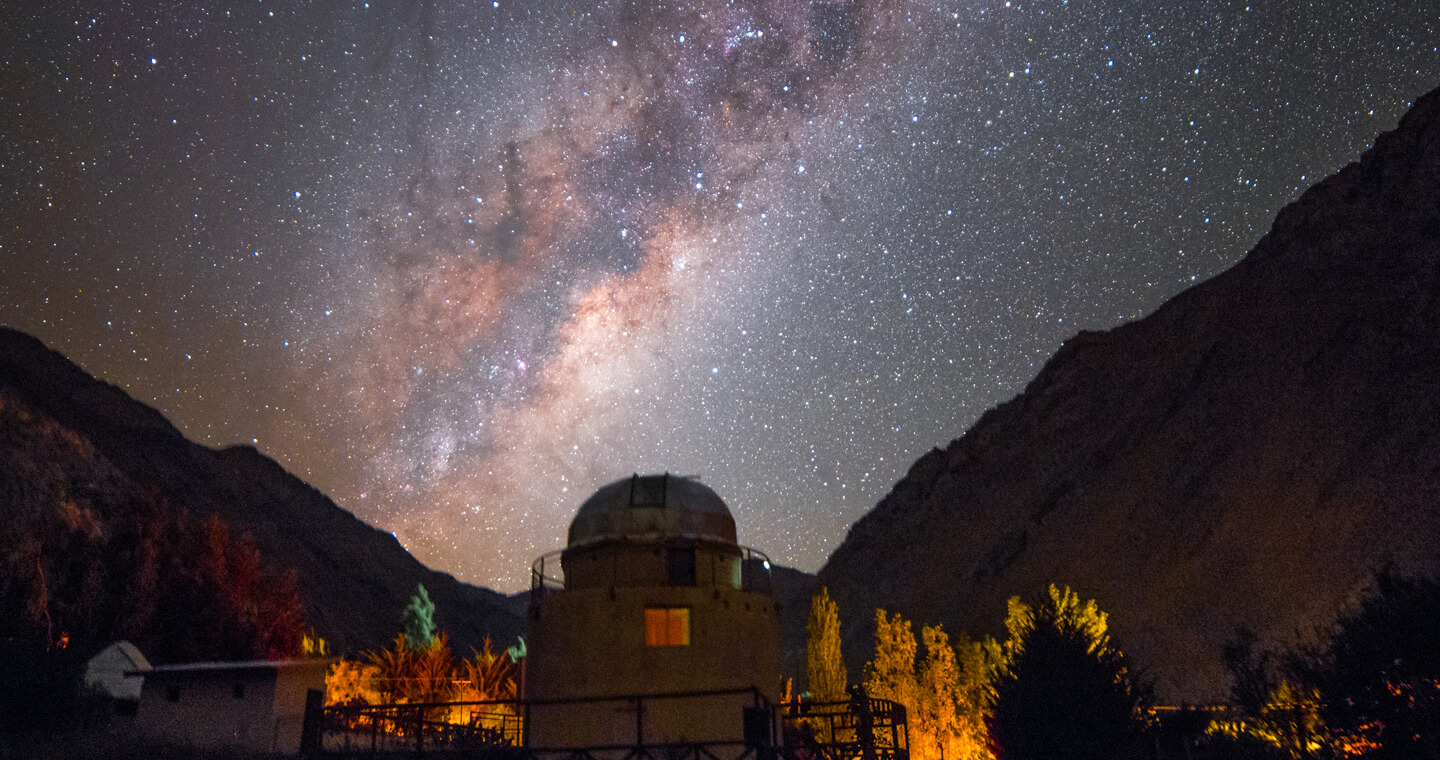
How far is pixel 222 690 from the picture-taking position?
1781 cm

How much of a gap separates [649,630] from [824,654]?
57.7 ft

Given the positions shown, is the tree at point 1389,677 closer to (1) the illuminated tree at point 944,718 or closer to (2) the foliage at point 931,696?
(2) the foliage at point 931,696

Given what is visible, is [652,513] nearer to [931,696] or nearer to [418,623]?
[931,696]

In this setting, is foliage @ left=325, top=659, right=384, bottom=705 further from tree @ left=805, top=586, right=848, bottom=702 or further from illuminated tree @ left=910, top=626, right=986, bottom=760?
illuminated tree @ left=910, top=626, right=986, bottom=760

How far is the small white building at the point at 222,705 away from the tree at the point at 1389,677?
20890 millimetres

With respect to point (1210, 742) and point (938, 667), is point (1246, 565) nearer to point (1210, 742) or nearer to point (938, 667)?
point (938, 667)

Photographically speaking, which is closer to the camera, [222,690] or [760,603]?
[222,690]

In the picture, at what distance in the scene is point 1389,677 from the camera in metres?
14.3

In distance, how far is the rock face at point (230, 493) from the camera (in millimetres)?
38312

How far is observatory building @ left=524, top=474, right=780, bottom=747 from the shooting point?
63.9 ft

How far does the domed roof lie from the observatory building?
0.04 meters

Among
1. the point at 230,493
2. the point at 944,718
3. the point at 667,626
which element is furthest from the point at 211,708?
the point at 230,493

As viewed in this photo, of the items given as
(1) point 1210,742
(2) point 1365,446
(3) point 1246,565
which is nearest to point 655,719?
(1) point 1210,742

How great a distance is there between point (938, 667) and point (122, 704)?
1007 inches
